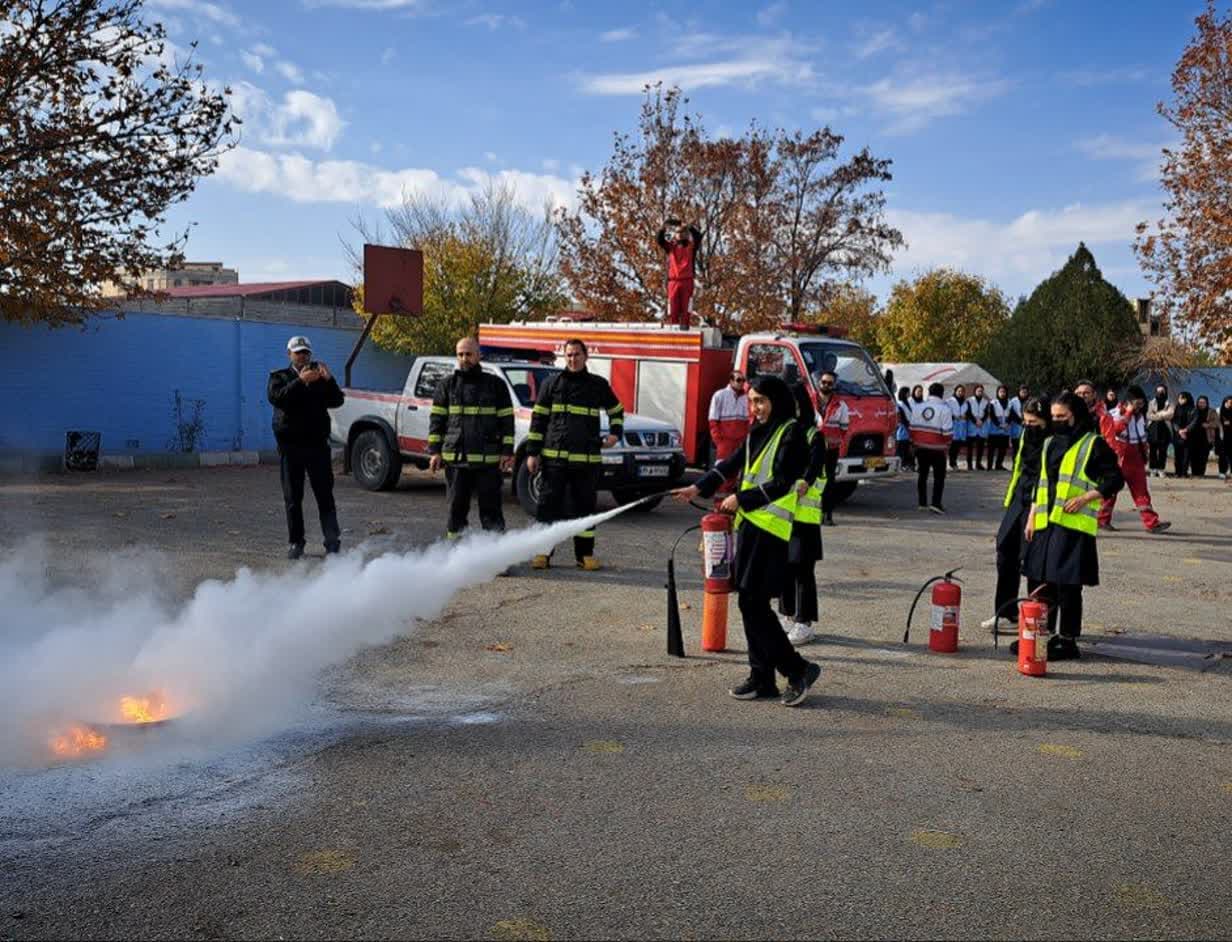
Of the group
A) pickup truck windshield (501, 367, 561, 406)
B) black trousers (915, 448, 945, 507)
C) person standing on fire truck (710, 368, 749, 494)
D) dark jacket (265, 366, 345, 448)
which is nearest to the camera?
dark jacket (265, 366, 345, 448)

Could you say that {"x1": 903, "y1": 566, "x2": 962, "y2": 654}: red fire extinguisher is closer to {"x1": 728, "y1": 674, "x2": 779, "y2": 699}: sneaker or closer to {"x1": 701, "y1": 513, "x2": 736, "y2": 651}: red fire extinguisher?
{"x1": 701, "y1": 513, "x2": 736, "y2": 651}: red fire extinguisher

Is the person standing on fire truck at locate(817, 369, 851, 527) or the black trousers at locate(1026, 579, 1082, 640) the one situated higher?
the person standing on fire truck at locate(817, 369, 851, 527)

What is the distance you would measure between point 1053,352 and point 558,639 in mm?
37905

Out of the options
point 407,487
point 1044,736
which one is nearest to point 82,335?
point 407,487

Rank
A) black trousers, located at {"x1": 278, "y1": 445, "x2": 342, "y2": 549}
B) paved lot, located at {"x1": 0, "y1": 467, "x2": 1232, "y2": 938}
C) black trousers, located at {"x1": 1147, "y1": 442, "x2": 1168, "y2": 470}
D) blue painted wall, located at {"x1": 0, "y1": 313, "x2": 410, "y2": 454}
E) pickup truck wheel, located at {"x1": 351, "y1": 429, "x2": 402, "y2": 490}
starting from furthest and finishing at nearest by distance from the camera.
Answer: black trousers, located at {"x1": 1147, "y1": 442, "x2": 1168, "y2": 470} < blue painted wall, located at {"x1": 0, "y1": 313, "x2": 410, "y2": 454} < pickup truck wheel, located at {"x1": 351, "y1": 429, "x2": 402, "y2": 490} < black trousers, located at {"x1": 278, "y1": 445, "x2": 342, "y2": 549} < paved lot, located at {"x1": 0, "y1": 467, "x2": 1232, "y2": 938}

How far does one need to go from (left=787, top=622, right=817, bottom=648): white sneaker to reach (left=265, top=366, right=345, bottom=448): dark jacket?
5.03 metres

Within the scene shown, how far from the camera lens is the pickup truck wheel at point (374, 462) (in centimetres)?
1582

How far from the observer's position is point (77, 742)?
5.02 m

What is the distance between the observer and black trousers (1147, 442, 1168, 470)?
79.0 feet

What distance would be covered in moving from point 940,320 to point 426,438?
157 feet

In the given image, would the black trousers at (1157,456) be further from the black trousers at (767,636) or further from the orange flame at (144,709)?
the orange flame at (144,709)

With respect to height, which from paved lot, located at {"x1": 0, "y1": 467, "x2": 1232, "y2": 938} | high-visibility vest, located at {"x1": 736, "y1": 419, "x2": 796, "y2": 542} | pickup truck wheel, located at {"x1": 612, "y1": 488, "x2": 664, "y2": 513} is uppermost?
high-visibility vest, located at {"x1": 736, "y1": 419, "x2": 796, "y2": 542}

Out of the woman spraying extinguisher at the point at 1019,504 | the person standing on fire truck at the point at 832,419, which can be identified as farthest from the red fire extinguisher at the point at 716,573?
the person standing on fire truck at the point at 832,419

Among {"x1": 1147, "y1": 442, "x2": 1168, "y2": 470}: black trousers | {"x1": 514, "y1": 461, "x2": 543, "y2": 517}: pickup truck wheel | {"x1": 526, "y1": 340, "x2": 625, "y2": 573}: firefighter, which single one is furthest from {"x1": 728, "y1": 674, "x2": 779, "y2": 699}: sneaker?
{"x1": 1147, "y1": 442, "x2": 1168, "y2": 470}: black trousers
